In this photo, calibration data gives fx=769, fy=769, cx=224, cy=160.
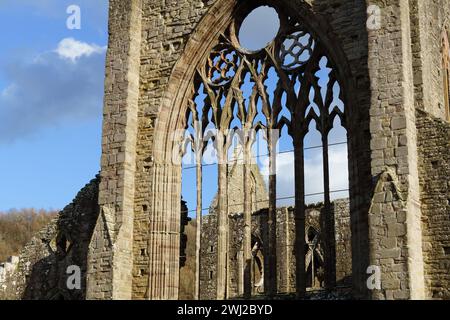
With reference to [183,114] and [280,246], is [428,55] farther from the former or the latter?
[280,246]

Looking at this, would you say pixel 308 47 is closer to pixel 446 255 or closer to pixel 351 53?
pixel 351 53

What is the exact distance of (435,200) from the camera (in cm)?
1155

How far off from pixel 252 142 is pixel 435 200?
3.58 metres

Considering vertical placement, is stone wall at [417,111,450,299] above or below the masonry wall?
below

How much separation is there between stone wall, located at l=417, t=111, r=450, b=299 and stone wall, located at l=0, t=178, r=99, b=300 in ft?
20.8

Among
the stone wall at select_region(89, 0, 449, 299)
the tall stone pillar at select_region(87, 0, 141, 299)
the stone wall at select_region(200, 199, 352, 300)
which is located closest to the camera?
the stone wall at select_region(89, 0, 449, 299)

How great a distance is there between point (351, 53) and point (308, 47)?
1.06m

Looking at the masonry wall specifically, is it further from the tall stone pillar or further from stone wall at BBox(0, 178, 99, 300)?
stone wall at BBox(0, 178, 99, 300)

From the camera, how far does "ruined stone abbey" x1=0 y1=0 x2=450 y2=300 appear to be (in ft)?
37.5

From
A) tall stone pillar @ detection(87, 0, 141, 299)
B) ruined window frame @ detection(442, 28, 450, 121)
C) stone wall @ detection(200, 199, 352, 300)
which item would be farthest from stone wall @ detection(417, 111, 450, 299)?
stone wall @ detection(200, 199, 352, 300)

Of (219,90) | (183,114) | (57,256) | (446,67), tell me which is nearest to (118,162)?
(183,114)

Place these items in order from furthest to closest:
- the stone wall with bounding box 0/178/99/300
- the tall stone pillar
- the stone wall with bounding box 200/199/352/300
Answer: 1. the stone wall with bounding box 200/199/352/300
2. the stone wall with bounding box 0/178/99/300
3. the tall stone pillar

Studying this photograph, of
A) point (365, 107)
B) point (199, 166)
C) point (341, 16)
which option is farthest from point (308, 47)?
point (199, 166)

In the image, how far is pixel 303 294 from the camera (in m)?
12.4
